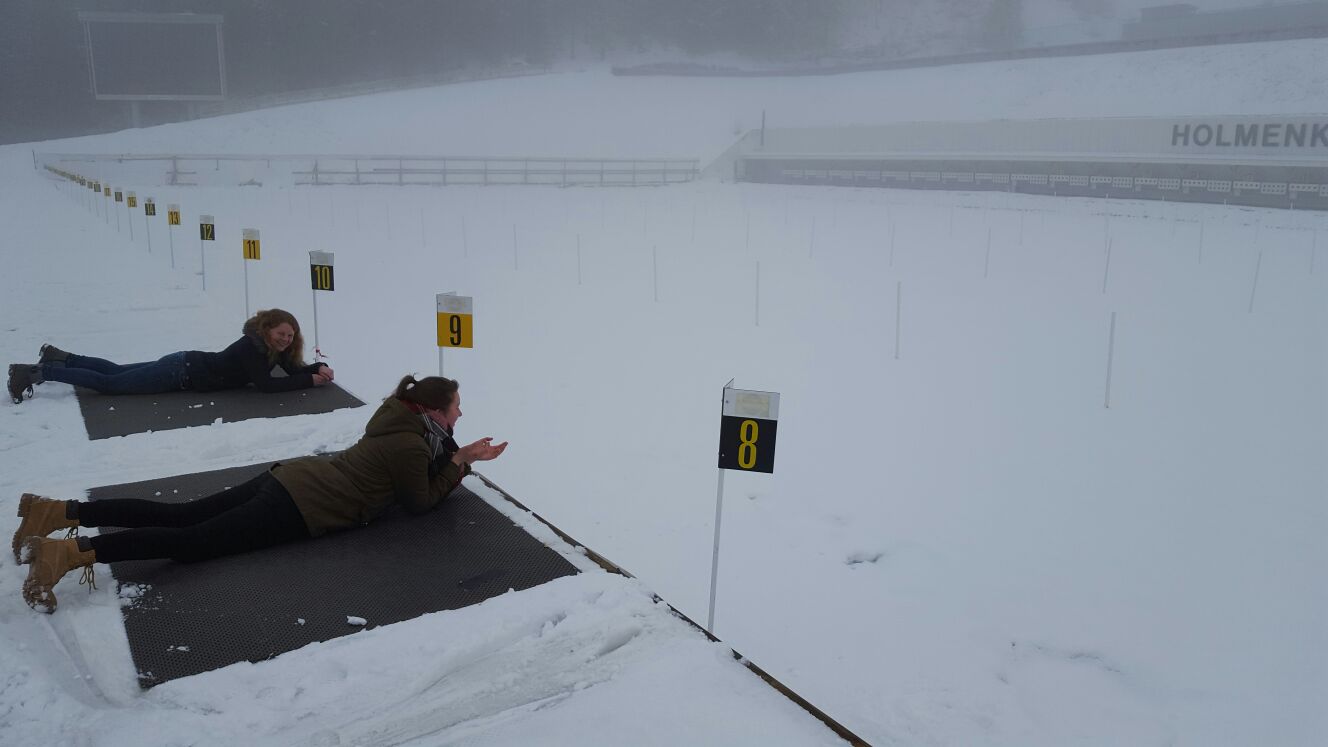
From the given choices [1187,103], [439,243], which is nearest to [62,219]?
[439,243]

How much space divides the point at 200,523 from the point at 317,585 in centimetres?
61

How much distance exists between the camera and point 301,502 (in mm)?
4082

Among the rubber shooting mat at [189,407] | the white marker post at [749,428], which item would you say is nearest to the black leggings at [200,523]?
the white marker post at [749,428]

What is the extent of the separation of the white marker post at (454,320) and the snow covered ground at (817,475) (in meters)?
0.83

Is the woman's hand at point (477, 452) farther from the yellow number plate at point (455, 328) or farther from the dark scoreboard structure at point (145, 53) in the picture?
the dark scoreboard structure at point (145, 53)

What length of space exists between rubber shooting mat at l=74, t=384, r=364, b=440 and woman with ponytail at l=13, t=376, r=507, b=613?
2093 mm

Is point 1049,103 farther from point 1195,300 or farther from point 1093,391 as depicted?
point 1093,391

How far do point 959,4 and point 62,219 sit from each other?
57336 millimetres

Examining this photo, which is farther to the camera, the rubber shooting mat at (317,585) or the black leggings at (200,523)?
the black leggings at (200,523)

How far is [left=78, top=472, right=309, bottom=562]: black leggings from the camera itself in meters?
3.67

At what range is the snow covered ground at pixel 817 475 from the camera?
3.17 m

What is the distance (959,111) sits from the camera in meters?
41.1

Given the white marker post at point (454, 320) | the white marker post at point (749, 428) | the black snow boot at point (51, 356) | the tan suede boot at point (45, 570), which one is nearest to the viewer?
the tan suede boot at point (45, 570)

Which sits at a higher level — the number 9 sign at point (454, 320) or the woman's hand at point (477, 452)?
the number 9 sign at point (454, 320)
